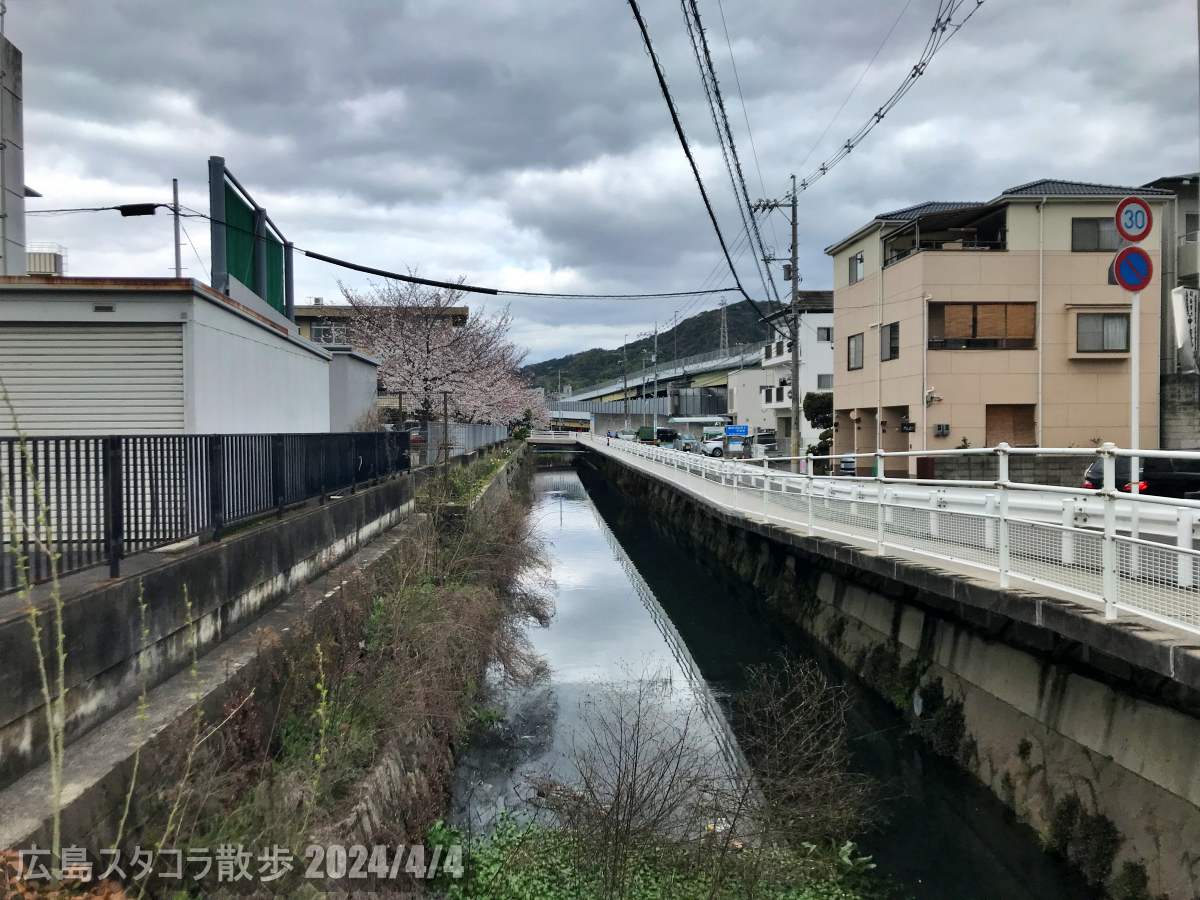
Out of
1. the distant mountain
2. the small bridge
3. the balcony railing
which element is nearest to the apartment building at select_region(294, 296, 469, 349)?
the small bridge

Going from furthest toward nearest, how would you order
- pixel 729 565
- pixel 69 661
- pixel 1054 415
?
pixel 1054 415 < pixel 729 565 < pixel 69 661

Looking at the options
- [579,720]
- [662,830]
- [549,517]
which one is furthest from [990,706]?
[549,517]

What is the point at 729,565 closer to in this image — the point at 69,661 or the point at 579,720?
the point at 579,720

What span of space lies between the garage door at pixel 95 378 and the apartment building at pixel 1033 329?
823 inches

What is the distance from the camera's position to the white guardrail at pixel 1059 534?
5.56 metres

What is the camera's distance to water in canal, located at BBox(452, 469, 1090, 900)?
767cm

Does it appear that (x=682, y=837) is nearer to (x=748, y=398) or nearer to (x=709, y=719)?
(x=709, y=719)

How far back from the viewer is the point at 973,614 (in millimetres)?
8844

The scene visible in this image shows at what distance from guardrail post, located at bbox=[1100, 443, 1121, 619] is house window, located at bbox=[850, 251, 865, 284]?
25.8 meters

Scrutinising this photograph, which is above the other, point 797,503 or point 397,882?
point 797,503

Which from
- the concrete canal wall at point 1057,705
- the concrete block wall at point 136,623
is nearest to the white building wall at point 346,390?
the concrete block wall at point 136,623

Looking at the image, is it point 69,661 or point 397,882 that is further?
point 397,882

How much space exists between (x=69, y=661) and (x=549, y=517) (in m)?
31.9

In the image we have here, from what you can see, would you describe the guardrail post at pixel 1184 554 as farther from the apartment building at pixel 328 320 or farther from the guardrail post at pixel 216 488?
the apartment building at pixel 328 320
